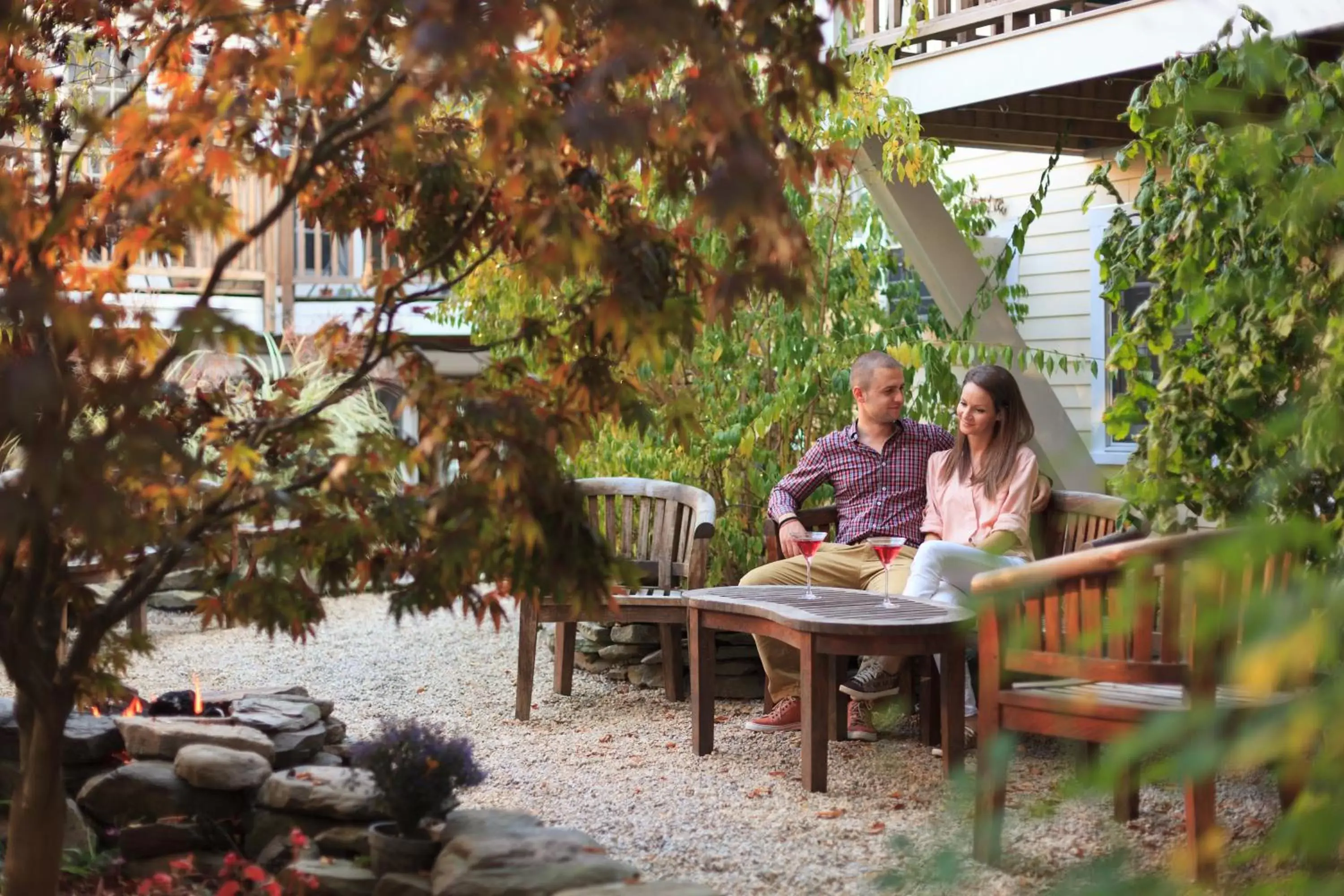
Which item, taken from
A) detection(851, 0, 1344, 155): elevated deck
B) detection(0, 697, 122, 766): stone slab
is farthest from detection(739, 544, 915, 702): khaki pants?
detection(0, 697, 122, 766): stone slab

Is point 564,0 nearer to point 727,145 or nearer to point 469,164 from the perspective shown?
point 727,145

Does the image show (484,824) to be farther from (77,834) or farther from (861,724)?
(861,724)

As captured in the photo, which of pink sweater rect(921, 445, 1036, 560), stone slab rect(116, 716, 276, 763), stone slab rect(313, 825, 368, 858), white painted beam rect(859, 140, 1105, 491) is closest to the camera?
stone slab rect(313, 825, 368, 858)

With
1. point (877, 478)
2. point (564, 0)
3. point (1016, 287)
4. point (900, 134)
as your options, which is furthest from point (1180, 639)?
point (1016, 287)

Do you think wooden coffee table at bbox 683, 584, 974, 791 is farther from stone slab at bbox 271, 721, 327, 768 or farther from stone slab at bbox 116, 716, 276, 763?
stone slab at bbox 116, 716, 276, 763

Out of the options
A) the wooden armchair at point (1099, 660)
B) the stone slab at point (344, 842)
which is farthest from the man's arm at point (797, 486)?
the stone slab at point (344, 842)

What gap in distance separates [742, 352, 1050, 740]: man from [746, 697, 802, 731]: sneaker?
0.08 ft

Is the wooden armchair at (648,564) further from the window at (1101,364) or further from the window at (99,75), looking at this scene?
the window at (1101,364)

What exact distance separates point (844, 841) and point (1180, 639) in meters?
1.13

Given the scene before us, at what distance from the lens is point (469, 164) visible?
118 inches

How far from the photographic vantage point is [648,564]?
609 centimetres

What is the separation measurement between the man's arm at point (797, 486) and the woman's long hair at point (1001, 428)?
0.68 m

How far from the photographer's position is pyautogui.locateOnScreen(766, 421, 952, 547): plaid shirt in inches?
217

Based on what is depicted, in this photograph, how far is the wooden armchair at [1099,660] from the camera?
3.12 meters
